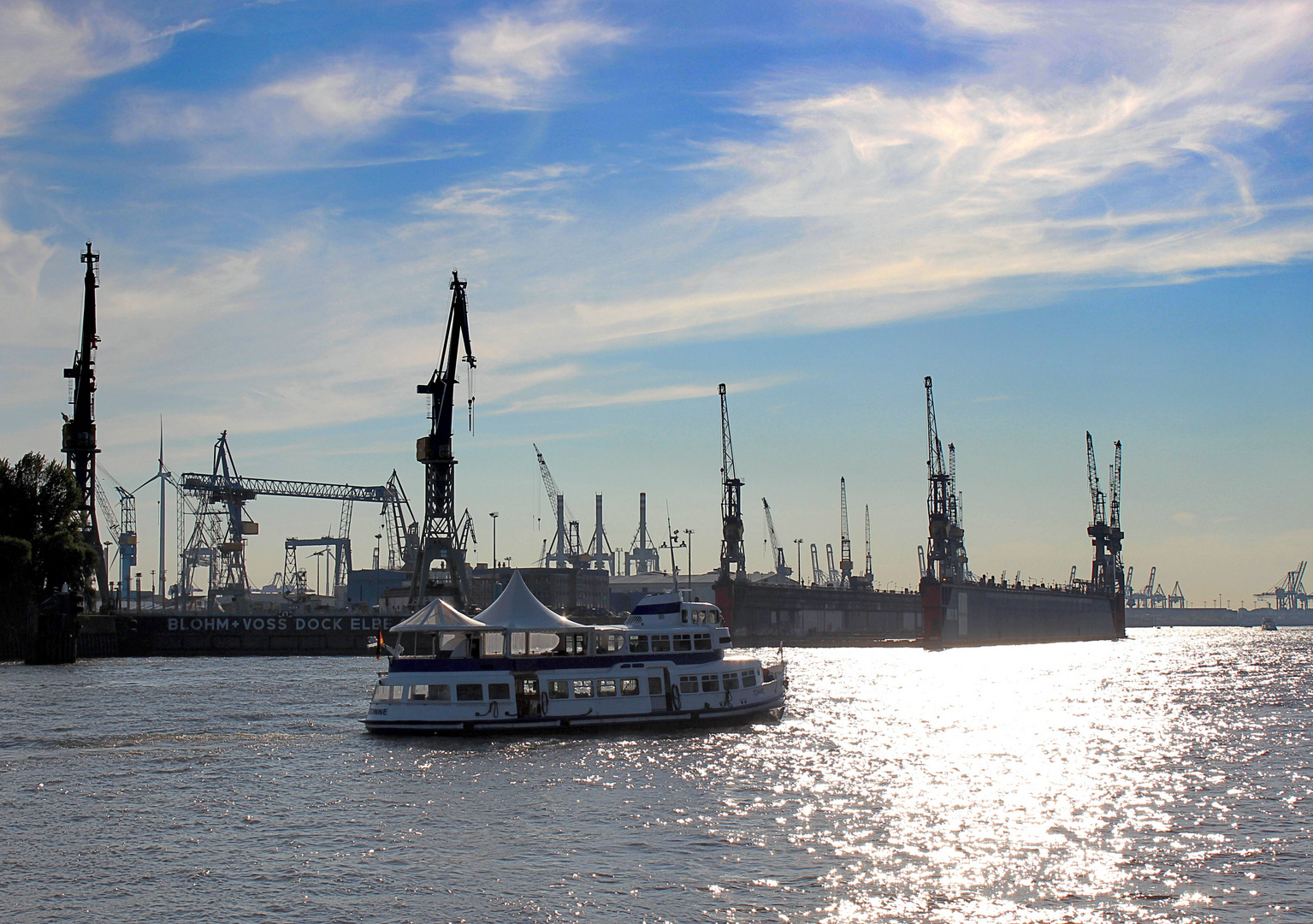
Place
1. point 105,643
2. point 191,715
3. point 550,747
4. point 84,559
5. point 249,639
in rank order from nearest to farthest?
point 550,747, point 191,715, point 84,559, point 105,643, point 249,639

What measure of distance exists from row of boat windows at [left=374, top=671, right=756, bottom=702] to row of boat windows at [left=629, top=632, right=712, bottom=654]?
1476mm

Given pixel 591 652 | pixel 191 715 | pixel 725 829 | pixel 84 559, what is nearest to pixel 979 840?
pixel 725 829

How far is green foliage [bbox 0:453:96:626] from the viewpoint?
4690 inches

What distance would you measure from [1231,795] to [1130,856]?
13327 millimetres

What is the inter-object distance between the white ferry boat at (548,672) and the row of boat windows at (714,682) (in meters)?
0.06

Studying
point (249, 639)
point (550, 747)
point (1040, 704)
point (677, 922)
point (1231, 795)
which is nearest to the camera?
point (677, 922)

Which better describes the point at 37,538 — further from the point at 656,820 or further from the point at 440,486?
the point at 656,820

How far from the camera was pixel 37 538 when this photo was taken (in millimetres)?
124938

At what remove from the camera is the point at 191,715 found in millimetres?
70312

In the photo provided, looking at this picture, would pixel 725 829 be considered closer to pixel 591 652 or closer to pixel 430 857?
pixel 430 857

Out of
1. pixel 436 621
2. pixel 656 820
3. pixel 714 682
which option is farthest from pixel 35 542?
pixel 656 820

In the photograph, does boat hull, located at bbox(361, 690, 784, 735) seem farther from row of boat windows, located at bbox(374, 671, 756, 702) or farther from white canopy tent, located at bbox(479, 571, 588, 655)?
white canopy tent, located at bbox(479, 571, 588, 655)

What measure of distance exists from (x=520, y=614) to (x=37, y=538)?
84.9m

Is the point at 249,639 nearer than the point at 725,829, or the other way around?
the point at 725,829
